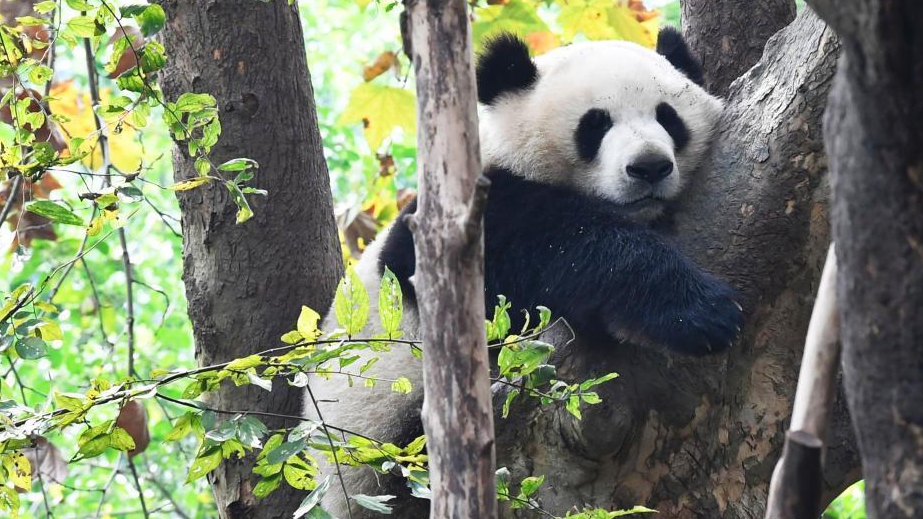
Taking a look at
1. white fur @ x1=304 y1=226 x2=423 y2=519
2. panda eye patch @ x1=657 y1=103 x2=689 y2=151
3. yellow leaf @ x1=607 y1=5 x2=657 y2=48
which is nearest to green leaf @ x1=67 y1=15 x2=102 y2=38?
white fur @ x1=304 y1=226 x2=423 y2=519

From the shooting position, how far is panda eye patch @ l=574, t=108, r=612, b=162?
3225 millimetres

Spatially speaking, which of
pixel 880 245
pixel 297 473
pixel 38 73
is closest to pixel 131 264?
pixel 38 73

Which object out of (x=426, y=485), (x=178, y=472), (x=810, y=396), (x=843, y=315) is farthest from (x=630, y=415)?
(x=178, y=472)

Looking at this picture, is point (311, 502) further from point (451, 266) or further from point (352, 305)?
point (451, 266)

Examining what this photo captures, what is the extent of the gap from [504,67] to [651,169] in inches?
30.1

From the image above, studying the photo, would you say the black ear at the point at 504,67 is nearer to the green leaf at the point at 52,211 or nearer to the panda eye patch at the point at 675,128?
the panda eye patch at the point at 675,128

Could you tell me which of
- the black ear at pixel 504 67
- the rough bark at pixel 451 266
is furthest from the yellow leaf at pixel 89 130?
the rough bark at pixel 451 266

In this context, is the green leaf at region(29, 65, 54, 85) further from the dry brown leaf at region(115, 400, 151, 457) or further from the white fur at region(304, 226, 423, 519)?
the white fur at region(304, 226, 423, 519)

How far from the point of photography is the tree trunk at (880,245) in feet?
3.28

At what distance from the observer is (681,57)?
11.4 ft

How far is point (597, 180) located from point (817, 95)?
102 centimetres

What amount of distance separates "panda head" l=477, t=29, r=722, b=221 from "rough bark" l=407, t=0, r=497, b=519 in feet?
5.47

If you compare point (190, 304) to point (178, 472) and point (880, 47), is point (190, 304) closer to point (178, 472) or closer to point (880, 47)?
point (880, 47)

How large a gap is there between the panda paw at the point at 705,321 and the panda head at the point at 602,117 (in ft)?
2.02
